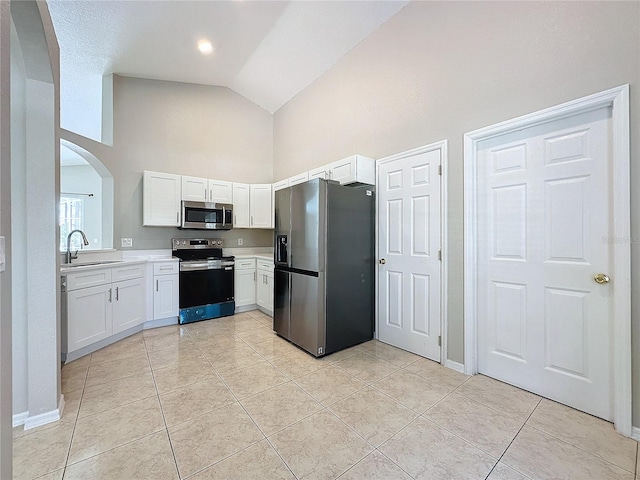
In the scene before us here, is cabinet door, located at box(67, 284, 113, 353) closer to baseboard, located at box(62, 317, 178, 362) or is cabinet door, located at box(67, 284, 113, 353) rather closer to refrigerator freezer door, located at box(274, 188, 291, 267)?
baseboard, located at box(62, 317, 178, 362)

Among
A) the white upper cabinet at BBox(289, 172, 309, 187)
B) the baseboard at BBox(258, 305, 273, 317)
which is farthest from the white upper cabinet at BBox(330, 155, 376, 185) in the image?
the baseboard at BBox(258, 305, 273, 317)

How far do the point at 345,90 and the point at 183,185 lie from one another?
8.48 feet

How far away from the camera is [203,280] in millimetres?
3855

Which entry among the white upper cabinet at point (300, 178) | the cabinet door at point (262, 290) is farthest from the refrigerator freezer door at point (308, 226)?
the cabinet door at point (262, 290)

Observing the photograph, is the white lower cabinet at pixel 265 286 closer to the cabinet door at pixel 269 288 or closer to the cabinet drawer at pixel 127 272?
the cabinet door at pixel 269 288

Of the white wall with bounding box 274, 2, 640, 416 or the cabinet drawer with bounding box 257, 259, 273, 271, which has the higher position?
the white wall with bounding box 274, 2, 640, 416

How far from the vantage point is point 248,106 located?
16.2ft

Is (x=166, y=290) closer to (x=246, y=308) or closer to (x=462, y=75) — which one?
(x=246, y=308)

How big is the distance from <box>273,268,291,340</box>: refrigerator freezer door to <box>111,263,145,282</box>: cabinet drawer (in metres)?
1.69

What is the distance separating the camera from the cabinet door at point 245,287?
13.8 ft

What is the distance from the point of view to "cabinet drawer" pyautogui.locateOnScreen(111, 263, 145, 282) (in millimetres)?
3000

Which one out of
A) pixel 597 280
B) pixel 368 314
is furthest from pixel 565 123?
pixel 368 314

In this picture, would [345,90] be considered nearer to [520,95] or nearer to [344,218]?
[344,218]

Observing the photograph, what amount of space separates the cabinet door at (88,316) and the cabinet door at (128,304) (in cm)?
8
